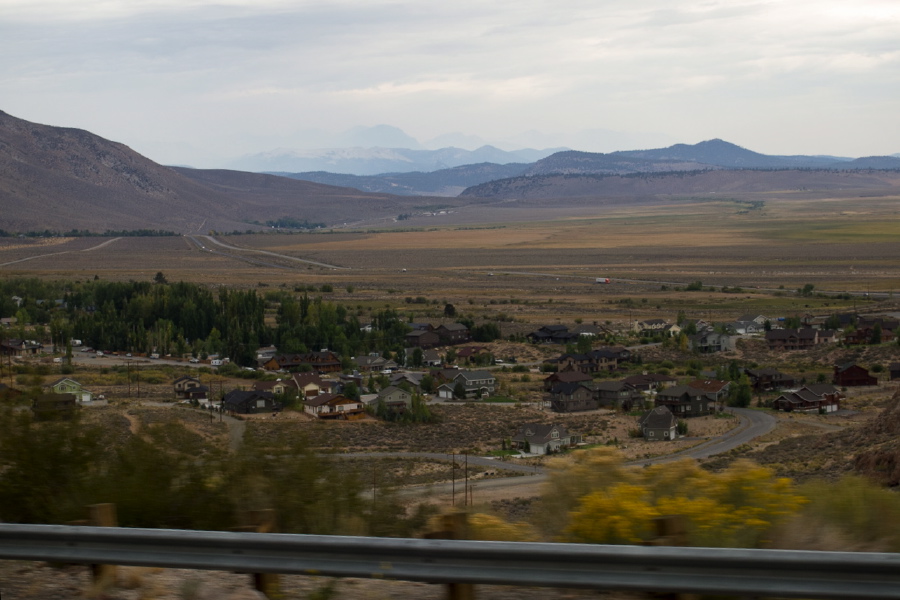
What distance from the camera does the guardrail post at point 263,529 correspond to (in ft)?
15.5

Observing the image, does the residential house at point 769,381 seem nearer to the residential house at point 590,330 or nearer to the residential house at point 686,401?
the residential house at point 686,401

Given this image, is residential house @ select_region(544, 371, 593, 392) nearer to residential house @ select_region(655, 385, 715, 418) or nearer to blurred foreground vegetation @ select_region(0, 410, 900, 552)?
residential house @ select_region(655, 385, 715, 418)

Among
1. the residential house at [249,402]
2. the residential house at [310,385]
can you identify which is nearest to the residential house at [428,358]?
the residential house at [310,385]

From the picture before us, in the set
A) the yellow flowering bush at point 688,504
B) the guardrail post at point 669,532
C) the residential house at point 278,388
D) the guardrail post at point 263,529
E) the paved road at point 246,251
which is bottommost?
the residential house at point 278,388

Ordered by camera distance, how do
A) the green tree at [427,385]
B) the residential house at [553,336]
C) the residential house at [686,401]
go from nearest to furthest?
1. the residential house at [686,401]
2. the green tree at [427,385]
3. the residential house at [553,336]

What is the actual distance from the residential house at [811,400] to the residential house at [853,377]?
400 centimetres

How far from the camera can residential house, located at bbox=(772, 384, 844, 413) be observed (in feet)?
95.5

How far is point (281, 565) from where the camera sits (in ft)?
14.3

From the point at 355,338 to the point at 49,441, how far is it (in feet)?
136

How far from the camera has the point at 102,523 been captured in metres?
5.02

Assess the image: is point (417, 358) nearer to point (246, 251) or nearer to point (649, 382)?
point (649, 382)

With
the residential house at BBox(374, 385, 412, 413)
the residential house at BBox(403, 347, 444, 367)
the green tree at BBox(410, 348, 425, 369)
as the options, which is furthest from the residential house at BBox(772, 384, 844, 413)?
the green tree at BBox(410, 348, 425, 369)

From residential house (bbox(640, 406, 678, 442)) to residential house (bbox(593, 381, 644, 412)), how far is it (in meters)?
4.74

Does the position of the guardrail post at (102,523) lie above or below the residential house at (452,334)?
above
